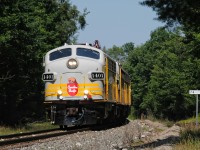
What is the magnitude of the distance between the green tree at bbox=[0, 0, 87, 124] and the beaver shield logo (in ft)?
18.0

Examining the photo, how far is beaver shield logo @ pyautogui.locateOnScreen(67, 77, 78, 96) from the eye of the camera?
20359 millimetres

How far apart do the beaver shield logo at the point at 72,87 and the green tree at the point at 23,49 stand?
18.0ft

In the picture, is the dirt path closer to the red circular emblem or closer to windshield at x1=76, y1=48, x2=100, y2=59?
the red circular emblem

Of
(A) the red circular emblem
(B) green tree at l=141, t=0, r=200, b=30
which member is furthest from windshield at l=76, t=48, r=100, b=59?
(B) green tree at l=141, t=0, r=200, b=30

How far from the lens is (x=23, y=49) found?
1081 inches

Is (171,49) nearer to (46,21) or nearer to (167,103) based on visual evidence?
(167,103)

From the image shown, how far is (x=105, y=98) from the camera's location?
68.1ft

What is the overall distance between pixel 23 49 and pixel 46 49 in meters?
7.16

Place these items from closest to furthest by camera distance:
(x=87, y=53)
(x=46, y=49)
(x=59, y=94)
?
(x=59, y=94) → (x=87, y=53) → (x=46, y=49)

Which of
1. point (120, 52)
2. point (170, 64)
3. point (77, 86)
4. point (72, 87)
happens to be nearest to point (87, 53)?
point (77, 86)

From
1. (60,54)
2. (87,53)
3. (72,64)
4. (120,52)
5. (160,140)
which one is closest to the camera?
(160,140)

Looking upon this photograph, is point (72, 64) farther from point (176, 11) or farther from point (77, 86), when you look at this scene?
point (176, 11)

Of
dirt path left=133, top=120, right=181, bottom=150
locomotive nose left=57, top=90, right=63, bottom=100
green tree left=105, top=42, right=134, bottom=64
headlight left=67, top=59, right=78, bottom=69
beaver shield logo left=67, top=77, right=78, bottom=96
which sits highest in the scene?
green tree left=105, top=42, right=134, bottom=64

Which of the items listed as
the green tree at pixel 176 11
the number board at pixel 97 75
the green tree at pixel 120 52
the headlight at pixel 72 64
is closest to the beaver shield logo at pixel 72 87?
the headlight at pixel 72 64
